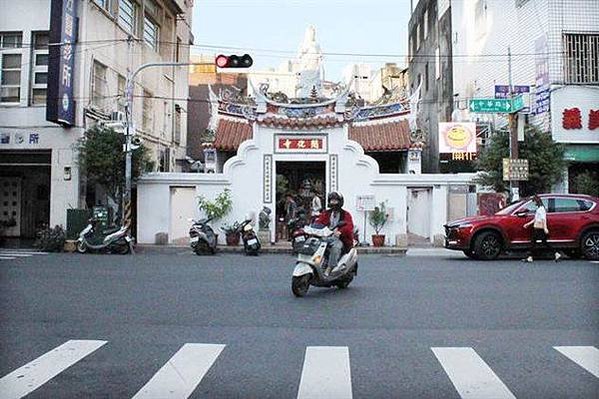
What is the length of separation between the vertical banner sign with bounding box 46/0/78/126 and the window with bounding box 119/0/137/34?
554 centimetres

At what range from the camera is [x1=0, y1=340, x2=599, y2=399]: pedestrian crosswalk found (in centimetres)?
468

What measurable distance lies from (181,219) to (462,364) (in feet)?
59.5

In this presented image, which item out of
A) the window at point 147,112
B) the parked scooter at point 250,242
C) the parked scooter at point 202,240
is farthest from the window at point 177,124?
the parked scooter at point 250,242

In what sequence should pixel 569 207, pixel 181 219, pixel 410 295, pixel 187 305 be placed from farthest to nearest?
1. pixel 181 219
2. pixel 569 207
3. pixel 410 295
4. pixel 187 305

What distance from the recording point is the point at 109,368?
17.6ft

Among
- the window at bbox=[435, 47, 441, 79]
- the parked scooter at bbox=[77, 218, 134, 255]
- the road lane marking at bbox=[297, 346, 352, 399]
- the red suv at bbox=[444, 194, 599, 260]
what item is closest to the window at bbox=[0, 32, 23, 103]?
the parked scooter at bbox=[77, 218, 134, 255]

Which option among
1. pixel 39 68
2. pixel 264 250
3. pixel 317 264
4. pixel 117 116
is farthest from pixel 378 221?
pixel 39 68

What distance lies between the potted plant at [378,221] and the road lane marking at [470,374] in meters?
15.0

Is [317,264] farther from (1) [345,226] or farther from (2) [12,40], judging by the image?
A: (2) [12,40]

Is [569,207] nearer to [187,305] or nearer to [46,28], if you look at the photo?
[187,305]

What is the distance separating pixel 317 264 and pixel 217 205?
1243 centimetres

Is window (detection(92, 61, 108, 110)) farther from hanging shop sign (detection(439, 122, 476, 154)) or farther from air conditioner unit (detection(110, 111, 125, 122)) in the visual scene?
hanging shop sign (detection(439, 122, 476, 154))

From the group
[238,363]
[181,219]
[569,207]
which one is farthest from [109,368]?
[181,219]

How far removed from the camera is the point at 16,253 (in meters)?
17.2
